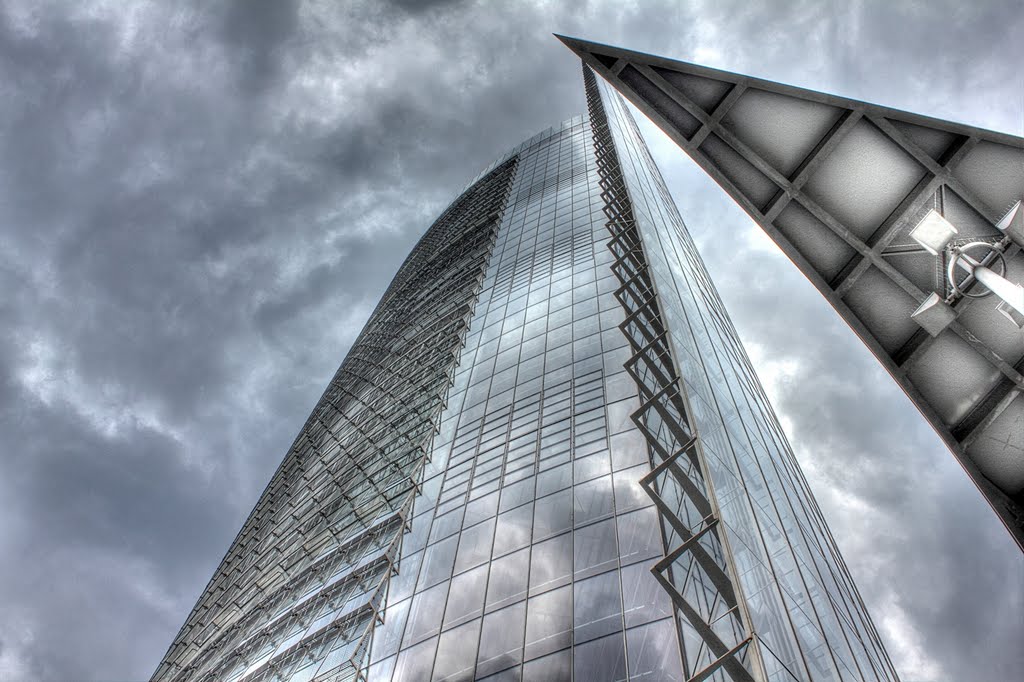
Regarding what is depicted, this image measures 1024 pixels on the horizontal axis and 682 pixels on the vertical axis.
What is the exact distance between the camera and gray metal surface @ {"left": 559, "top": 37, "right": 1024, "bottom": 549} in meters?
7.41

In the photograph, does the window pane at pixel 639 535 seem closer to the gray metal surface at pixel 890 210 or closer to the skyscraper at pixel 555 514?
the skyscraper at pixel 555 514

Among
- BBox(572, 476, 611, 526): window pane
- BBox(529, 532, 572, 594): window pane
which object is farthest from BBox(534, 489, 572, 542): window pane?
BBox(529, 532, 572, 594): window pane

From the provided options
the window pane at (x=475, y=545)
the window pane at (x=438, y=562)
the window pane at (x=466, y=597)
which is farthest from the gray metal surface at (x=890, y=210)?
the window pane at (x=438, y=562)

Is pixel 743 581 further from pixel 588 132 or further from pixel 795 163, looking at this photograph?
pixel 588 132

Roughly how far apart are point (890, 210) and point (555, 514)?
1425 cm

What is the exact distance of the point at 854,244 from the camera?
822cm

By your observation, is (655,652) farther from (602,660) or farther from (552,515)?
(552,515)

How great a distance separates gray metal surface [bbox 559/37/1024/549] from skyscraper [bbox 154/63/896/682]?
16.3 feet

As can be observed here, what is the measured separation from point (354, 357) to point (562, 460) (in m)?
42.2

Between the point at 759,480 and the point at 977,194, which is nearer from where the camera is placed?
the point at 977,194

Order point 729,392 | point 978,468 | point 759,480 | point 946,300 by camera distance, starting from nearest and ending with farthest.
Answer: point 946,300, point 978,468, point 759,480, point 729,392

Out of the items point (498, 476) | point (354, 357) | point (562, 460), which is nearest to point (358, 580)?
point (498, 476)

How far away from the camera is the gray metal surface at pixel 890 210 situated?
741cm

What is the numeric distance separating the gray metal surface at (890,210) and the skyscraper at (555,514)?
496cm
